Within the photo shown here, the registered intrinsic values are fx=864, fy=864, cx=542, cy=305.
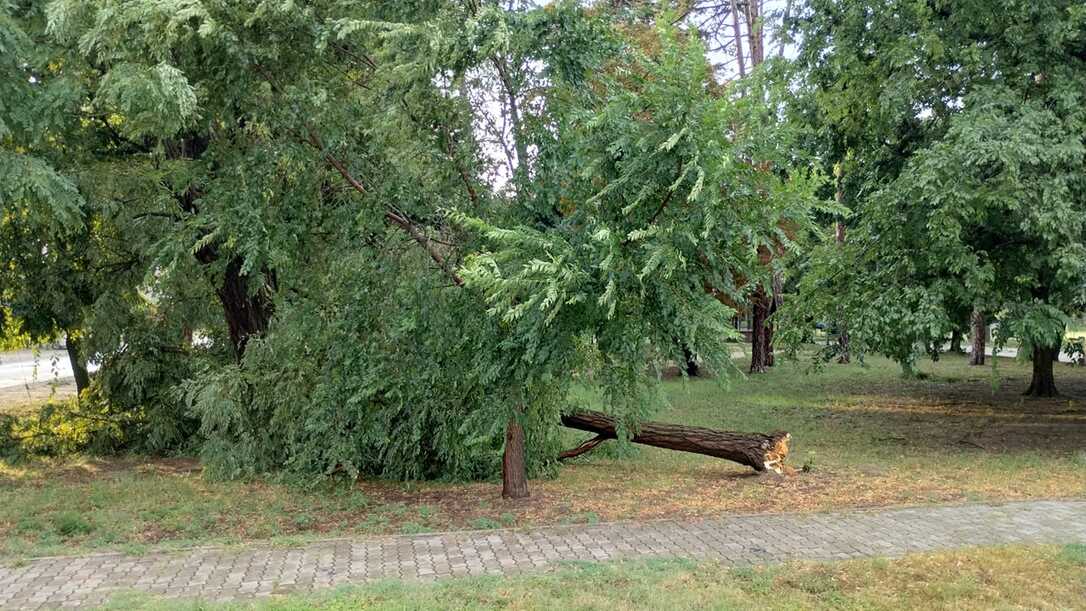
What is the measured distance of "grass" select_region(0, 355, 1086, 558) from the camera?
24.4 feet

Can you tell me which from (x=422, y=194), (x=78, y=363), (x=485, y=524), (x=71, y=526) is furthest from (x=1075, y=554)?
(x=78, y=363)

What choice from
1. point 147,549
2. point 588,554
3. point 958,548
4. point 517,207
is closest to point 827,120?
point 517,207

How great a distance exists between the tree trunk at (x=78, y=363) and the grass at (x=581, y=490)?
179cm

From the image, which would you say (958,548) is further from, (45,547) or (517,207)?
(45,547)

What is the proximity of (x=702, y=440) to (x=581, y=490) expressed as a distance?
184 cm

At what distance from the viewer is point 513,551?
638 centimetres

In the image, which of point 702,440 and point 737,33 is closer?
point 702,440

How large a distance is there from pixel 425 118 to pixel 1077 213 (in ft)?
23.9

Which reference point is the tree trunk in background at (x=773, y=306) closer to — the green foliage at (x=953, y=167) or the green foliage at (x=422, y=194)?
the green foliage at (x=953, y=167)

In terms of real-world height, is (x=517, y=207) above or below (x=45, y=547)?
above

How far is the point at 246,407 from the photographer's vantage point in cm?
988

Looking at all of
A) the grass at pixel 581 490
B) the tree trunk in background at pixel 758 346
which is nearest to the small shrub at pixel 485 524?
the grass at pixel 581 490

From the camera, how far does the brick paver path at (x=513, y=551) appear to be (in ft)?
18.5

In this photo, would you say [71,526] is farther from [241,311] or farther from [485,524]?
Answer: [241,311]
